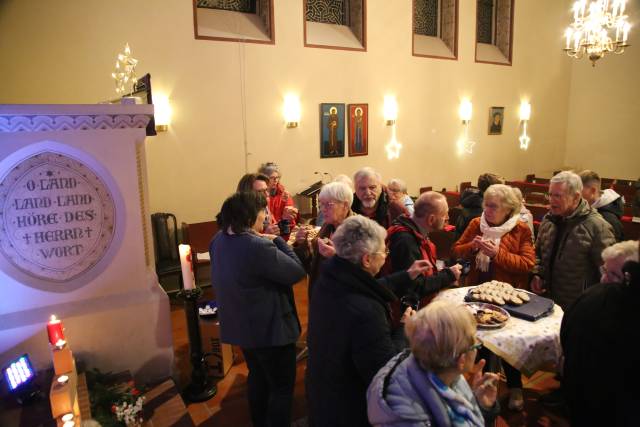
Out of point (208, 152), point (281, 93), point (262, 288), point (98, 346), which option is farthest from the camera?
point (281, 93)

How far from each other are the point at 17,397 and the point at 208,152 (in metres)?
4.44

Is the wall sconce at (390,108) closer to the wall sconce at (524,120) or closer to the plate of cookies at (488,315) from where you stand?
the wall sconce at (524,120)

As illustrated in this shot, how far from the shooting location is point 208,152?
21.5 feet

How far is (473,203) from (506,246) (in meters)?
1.32

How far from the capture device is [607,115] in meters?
10.8

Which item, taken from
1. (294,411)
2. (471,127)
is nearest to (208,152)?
(294,411)

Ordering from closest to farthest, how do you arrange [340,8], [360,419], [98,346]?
[360,419], [98,346], [340,8]

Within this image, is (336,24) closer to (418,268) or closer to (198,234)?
(198,234)

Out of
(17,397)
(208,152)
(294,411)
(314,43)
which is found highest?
(314,43)

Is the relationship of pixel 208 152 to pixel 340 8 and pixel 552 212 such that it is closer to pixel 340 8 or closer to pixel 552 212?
pixel 340 8

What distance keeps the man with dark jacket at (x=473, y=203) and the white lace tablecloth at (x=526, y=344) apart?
1.89m

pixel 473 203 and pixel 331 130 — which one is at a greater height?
pixel 331 130

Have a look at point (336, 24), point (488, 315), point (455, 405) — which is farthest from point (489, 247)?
A: point (336, 24)

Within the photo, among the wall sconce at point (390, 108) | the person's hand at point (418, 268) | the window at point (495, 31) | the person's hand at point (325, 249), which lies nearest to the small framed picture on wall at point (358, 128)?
the wall sconce at point (390, 108)
